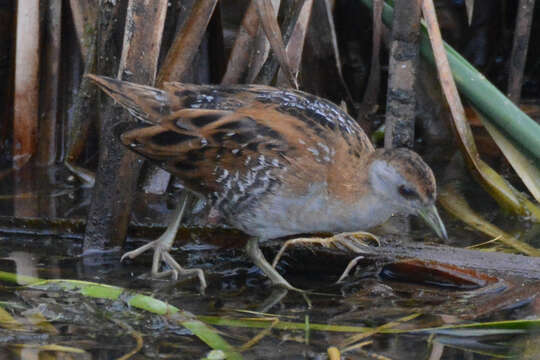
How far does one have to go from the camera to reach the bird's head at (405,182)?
3285mm

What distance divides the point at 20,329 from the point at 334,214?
1291mm

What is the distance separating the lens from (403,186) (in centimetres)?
333

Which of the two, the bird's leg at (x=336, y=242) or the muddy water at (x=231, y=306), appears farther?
the bird's leg at (x=336, y=242)

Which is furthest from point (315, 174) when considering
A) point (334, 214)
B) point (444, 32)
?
point (444, 32)

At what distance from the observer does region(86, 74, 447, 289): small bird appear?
3.37 m

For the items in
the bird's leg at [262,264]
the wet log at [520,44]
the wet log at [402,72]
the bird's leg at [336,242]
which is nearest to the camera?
the bird's leg at [262,264]

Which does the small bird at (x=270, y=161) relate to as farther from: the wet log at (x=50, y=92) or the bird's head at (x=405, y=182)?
the wet log at (x=50, y=92)

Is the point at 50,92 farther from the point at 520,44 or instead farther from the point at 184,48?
the point at 520,44

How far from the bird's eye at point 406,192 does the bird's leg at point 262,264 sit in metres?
0.62

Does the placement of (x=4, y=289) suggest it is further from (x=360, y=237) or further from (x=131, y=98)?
(x=360, y=237)

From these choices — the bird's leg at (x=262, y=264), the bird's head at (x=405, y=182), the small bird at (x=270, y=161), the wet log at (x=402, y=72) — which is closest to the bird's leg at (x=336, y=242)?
the bird's leg at (x=262, y=264)

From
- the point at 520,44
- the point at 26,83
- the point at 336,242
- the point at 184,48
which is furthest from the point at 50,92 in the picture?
the point at 520,44

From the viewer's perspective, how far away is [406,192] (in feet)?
10.9

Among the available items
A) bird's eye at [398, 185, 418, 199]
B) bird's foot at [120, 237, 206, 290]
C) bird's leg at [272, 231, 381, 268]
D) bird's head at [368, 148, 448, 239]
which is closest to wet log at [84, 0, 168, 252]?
bird's foot at [120, 237, 206, 290]
